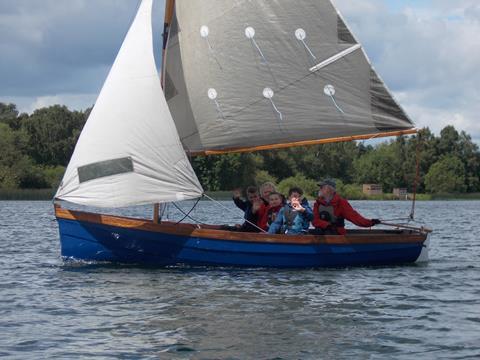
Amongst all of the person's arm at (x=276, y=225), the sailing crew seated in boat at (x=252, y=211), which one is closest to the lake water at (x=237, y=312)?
the person's arm at (x=276, y=225)

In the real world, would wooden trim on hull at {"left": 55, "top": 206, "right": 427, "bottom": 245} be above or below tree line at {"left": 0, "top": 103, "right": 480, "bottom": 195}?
below

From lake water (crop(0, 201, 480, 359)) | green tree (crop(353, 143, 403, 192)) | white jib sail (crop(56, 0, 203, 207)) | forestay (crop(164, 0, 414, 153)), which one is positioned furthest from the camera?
green tree (crop(353, 143, 403, 192))

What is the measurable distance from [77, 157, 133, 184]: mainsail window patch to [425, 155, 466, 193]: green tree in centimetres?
9511

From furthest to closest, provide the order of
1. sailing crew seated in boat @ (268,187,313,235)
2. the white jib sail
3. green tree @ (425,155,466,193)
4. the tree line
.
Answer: green tree @ (425,155,466,193) < the tree line < sailing crew seated in boat @ (268,187,313,235) < the white jib sail

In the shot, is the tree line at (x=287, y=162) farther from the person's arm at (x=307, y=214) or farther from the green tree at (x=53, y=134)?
the person's arm at (x=307, y=214)

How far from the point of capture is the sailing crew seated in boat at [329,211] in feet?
59.7

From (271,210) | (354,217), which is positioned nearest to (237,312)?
(354,217)

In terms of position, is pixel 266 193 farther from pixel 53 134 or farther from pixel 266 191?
pixel 53 134

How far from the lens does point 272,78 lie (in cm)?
1911

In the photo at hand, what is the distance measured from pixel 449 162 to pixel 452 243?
278 feet

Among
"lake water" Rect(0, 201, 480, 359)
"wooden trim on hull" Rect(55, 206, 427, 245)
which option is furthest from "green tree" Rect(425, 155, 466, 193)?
"wooden trim on hull" Rect(55, 206, 427, 245)

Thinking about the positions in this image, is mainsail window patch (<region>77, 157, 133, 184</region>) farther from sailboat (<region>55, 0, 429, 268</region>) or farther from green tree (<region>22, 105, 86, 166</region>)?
green tree (<region>22, 105, 86, 166</region>)

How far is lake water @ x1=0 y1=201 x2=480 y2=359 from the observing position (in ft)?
37.8

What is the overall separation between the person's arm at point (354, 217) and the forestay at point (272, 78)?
5.55 ft
